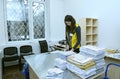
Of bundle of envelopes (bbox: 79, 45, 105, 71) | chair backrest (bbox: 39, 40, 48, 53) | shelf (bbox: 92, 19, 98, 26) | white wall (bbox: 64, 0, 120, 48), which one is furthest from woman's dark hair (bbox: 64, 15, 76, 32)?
chair backrest (bbox: 39, 40, 48, 53)

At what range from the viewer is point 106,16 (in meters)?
3.70

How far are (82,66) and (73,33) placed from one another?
137cm

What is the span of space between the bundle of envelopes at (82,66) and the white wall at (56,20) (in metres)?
3.76

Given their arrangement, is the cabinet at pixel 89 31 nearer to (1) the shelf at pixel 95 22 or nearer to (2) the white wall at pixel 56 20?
(1) the shelf at pixel 95 22

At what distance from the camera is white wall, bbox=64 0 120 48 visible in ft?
11.3

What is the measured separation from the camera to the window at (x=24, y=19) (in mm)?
4820

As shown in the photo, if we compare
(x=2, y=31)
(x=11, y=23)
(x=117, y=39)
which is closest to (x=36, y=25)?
(x=11, y=23)

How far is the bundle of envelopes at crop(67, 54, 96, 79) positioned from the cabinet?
2408 millimetres

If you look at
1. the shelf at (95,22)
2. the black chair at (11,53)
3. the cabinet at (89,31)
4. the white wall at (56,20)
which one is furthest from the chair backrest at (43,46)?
the shelf at (95,22)

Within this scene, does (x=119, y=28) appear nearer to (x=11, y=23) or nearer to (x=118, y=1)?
(x=118, y=1)

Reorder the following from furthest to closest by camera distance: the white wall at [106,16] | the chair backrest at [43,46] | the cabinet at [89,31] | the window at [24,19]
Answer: the chair backrest at [43,46], the window at [24,19], the cabinet at [89,31], the white wall at [106,16]

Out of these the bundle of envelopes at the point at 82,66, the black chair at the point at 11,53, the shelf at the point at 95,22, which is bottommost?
the black chair at the point at 11,53

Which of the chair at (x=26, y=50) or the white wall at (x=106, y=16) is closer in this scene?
the white wall at (x=106, y=16)

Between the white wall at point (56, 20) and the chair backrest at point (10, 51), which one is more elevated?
the white wall at point (56, 20)
